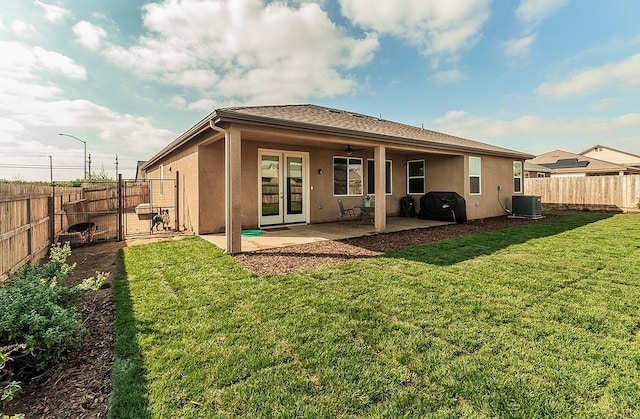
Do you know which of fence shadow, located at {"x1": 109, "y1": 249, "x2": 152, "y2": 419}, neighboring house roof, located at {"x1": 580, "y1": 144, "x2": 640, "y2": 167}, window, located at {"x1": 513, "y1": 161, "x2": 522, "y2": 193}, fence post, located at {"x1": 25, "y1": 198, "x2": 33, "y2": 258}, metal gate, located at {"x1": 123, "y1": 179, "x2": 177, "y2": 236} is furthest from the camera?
neighboring house roof, located at {"x1": 580, "y1": 144, "x2": 640, "y2": 167}

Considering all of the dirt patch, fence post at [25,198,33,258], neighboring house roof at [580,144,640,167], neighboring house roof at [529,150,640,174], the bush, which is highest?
neighboring house roof at [580,144,640,167]

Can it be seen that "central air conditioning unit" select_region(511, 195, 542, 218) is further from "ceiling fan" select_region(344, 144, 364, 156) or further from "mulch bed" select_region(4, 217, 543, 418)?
"ceiling fan" select_region(344, 144, 364, 156)

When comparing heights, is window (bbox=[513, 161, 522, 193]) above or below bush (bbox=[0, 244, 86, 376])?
above

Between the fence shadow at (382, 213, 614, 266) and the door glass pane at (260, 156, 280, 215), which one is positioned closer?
the fence shadow at (382, 213, 614, 266)

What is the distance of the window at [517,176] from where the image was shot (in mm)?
14780

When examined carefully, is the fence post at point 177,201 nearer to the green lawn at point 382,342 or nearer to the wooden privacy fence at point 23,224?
the wooden privacy fence at point 23,224

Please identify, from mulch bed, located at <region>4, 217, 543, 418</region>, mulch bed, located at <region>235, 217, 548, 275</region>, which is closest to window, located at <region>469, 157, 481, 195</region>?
mulch bed, located at <region>235, 217, 548, 275</region>

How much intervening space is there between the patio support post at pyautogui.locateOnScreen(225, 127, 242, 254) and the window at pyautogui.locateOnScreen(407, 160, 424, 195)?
30.0 feet

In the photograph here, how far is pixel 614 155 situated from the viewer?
37.0 m

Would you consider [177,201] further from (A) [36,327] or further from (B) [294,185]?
(A) [36,327]

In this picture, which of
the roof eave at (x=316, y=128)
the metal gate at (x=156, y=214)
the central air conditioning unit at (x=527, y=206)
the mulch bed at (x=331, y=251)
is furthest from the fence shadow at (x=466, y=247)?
the metal gate at (x=156, y=214)

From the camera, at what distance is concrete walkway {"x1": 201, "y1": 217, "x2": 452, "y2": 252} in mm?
7375

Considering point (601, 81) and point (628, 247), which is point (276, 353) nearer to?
point (628, 247)

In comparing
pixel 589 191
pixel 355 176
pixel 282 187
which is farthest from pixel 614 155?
pixel 282 187
